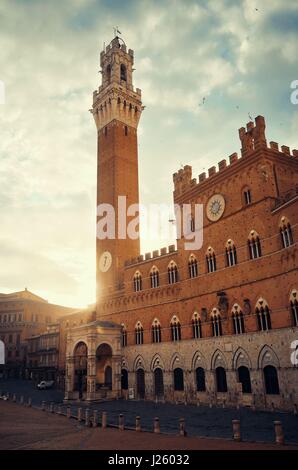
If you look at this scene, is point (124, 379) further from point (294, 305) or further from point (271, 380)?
point (294, 305)

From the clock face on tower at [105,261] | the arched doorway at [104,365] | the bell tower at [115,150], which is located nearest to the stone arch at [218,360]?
the arched doorway at [104,365]

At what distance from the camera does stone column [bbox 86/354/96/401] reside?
33.6m

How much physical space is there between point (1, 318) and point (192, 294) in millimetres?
49593

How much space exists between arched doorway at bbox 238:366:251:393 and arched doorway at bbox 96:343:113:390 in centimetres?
1553

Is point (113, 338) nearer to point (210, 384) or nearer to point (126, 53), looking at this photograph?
point (210, 384)

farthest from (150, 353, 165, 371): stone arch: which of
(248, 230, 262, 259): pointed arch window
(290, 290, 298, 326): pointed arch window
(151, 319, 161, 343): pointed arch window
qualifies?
(290, 290, 298, 326): pointed arch window

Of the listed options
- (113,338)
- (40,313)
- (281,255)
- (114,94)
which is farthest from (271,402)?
(40,313)

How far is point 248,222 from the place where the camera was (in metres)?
27.8

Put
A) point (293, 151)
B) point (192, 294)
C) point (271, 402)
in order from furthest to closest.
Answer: point (192, 294) < point (293, 151) < point (271, 402)

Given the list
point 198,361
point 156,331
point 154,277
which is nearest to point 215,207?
point 154,277

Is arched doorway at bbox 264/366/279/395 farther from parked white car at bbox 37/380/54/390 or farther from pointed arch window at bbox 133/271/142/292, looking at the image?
parked white car at bbox 37/380/54/390

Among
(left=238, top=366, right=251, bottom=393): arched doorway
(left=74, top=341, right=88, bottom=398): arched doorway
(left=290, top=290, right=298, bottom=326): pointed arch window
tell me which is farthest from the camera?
(left=74, top=341, right=88, bottom=398): arched doorway

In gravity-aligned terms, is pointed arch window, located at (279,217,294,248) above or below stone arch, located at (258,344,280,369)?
above

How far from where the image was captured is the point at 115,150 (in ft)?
149
